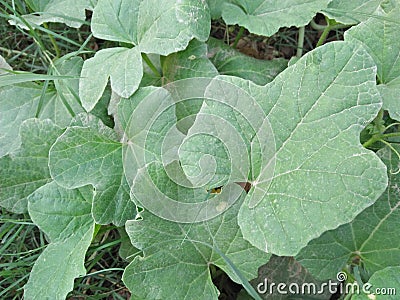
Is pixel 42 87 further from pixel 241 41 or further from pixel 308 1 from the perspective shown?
pixel 308 1

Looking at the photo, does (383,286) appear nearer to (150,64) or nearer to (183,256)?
(183,256)

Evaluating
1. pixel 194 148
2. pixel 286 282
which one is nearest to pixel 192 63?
pixel 194 148

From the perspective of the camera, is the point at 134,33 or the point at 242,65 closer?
the point at 134,33

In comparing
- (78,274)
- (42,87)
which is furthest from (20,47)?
(78,274)

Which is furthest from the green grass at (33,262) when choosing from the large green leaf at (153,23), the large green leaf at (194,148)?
the large green leaf at (153,23)

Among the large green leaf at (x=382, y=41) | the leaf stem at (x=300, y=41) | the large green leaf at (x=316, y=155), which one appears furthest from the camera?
the leaf stem at (x=300, y=41)

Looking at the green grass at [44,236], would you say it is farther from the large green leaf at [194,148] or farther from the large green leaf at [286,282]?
the large green leaf at [194,148]

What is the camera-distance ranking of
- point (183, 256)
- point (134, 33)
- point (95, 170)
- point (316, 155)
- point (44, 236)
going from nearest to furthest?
1. point (316, 155)
2. point (183, 256)
3. point (95, 170)
4. point (134, 33)
5. point (44, 236)
